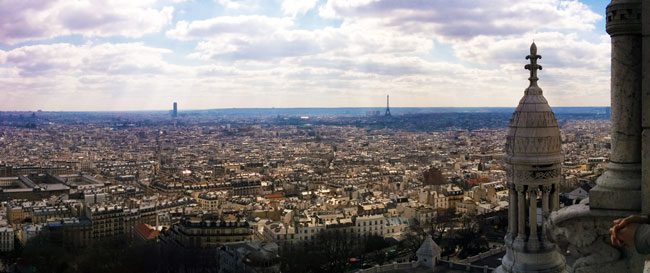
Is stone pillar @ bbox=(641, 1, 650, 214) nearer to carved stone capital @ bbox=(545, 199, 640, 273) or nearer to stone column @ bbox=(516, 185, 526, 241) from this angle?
carved stone capital @ bbox=(545, 199, 640, 273)

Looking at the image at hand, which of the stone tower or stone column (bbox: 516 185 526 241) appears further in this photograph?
stone column (bbox: 516 185 526 241)

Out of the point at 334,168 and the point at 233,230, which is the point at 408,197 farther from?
the point at 334,168

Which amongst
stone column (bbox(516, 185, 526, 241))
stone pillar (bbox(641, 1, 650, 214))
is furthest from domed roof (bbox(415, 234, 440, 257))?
stone pillar (bbox(641, 1, 650, 214))

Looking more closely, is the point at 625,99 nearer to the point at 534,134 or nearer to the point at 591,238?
the point at 591,238

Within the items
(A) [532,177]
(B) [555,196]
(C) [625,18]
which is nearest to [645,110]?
(C) [625,18]

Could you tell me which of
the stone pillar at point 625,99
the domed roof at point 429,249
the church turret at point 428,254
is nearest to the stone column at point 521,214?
the stone pillar at point 625,99

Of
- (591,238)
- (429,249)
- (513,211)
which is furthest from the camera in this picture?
(429,249)

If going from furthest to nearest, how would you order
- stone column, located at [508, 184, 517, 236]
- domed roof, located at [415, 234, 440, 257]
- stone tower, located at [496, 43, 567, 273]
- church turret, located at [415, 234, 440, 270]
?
church turret, located at [415, 234, 440, 270]
domed roof, located at [415, 234, 440, 257]
stone column, located at [508, 184, 517, 236]
stone tower, located at [496, 43, 567, 273]

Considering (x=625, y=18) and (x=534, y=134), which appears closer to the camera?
(x=625, y=18)
